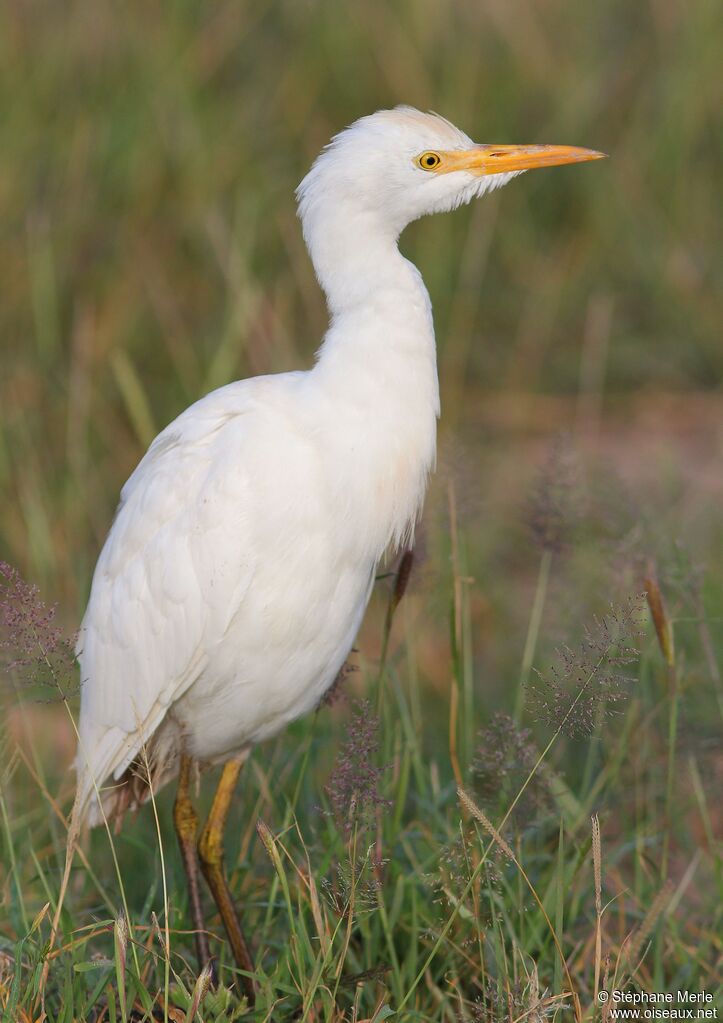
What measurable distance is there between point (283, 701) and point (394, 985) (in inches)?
21.8

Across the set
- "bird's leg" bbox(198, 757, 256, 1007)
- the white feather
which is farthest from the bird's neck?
"bird's leg" bbox(198, 757, 256, 1007)

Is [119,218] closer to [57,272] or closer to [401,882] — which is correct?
[57,272]

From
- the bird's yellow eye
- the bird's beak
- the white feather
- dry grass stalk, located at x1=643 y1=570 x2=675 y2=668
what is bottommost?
dry grass stalk, located at x1=643 y1=570 x2=675 y2=668

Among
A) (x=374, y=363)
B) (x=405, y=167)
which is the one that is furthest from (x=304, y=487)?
(x=405, y=167)

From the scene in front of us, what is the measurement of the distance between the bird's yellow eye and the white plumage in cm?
1

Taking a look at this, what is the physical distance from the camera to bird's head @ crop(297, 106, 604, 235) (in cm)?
239

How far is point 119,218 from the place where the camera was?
4.96 meters

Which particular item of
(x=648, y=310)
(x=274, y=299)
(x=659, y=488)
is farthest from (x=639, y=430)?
(x=274, y=299)

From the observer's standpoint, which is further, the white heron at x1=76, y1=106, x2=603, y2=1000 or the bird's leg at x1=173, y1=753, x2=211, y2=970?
the bird's leg at x1=173, y1=753, x2=211, y2=970

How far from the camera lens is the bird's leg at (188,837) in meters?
2.65

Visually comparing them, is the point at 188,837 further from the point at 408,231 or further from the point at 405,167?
the point at 408,231

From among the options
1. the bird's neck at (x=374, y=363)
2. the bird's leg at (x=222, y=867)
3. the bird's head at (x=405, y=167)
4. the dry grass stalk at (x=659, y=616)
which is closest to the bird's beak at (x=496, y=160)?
the bird's head at (x=405, y=167)

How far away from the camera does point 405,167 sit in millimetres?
2408

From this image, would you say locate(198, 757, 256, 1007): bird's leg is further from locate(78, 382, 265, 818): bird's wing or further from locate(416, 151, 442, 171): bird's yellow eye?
locate(416, 151, 442, 171): bird's yellow eye
